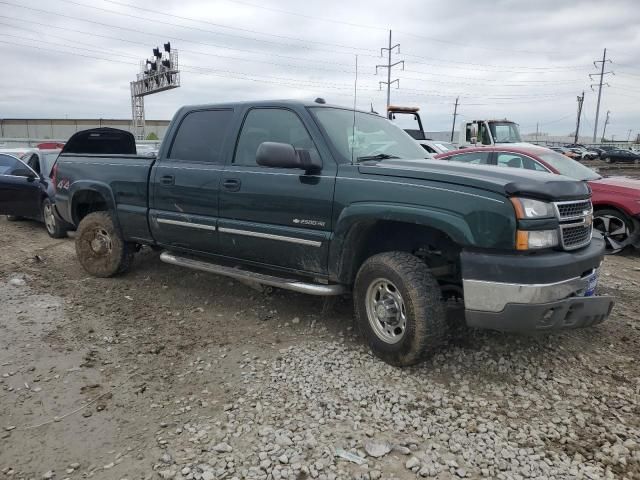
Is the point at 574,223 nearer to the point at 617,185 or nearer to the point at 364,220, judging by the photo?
the point at 364,220

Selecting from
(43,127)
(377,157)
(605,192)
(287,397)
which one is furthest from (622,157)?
(43,127)

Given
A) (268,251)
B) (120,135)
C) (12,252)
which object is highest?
(120,135)

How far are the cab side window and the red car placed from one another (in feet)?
11.2

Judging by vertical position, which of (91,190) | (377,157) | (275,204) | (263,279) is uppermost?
(377,157)

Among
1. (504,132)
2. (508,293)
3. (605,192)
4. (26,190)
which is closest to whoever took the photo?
(508,293)

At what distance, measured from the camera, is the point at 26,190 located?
9.30 meters

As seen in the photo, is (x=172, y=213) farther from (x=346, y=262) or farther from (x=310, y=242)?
(x=346, y=262)

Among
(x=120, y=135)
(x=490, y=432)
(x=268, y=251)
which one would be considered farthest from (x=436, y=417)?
(x=120, y=135)

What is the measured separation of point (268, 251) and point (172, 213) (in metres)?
1.26

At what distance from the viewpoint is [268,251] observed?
437 centimetres

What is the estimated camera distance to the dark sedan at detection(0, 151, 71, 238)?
911 cm

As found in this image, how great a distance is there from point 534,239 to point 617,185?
16.7 feet

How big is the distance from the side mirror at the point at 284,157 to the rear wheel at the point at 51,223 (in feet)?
19.8

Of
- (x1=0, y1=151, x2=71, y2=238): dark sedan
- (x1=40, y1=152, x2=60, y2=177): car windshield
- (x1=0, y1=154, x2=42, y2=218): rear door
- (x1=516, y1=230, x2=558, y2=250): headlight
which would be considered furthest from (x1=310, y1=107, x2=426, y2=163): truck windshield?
(x1=40, y1=152, x2=60, y2=177): car windshield
